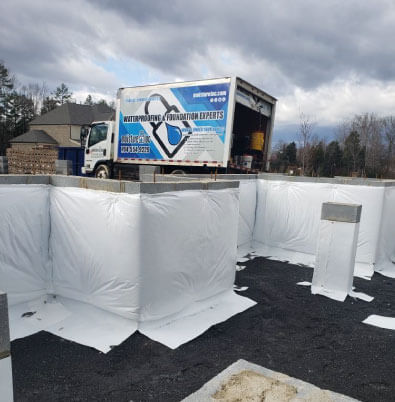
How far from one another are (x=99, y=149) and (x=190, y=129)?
503cm

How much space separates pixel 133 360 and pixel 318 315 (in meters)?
2.94

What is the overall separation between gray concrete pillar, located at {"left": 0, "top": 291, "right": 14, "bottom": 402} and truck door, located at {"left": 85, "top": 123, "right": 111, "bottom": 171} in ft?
38.9

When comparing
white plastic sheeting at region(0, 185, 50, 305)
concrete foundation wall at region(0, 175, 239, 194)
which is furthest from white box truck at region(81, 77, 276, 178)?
white plastic sheeting at region(0, 185, 50, 305)

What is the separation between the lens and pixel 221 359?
147 inches

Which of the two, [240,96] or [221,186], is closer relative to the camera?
[221,186]

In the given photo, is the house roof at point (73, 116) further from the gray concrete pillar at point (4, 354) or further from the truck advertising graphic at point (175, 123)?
the gray concrete pillar at point (4, 354)

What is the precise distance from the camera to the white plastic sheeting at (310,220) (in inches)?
298

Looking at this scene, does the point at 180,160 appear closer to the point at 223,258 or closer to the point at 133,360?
the point at 223,258

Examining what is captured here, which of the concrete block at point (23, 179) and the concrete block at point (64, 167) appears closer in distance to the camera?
the concrete block at point (23, 179)

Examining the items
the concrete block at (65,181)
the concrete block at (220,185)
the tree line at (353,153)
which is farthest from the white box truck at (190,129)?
the tree line at (353,153)

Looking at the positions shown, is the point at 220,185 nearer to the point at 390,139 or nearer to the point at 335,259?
the point at 335,259

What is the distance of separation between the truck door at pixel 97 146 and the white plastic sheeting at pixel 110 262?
29.4ft

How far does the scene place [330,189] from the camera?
7988 millimetres

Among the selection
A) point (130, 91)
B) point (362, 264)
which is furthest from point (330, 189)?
point (130, 91)
